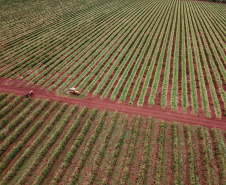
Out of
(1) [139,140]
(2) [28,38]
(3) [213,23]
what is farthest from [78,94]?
(3) [213,23]

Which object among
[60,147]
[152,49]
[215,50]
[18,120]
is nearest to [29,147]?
[60,147]

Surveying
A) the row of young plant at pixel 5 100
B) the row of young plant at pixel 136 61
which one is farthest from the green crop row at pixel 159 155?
the row of young plant at pixel 5 100

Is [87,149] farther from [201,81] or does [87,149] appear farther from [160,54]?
[160,54]

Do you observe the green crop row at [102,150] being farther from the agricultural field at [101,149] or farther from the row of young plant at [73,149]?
the row of young plant at [73,149]

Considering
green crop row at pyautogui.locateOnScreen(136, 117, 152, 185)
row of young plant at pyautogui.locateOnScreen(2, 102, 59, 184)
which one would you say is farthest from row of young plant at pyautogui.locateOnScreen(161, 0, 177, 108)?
row of young plant at pyautogui.locateOnScreen(2, 102, 59, 184)

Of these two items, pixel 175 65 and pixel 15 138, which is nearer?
pixel 15 138

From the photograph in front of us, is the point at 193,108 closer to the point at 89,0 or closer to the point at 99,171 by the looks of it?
the point at 99,171
